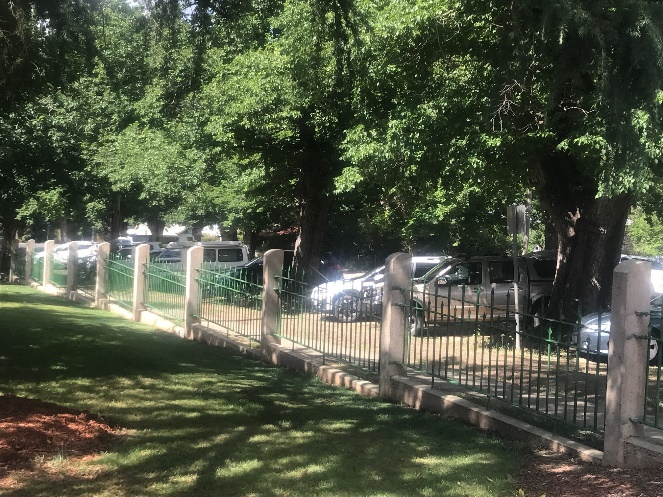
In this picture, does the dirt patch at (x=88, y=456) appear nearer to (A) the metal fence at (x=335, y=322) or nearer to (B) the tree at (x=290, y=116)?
(A) the metal fence at (x=335, y=322)

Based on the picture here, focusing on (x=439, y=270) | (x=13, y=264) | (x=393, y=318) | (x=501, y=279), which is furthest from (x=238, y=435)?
(x=13, y=264)

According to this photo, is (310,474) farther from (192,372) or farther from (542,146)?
(542,146)

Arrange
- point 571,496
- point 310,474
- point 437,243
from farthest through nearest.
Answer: point 437,243 < point 310,474 < point 571,496

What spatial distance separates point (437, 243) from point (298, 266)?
1139 cm

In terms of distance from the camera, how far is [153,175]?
87.6 ft

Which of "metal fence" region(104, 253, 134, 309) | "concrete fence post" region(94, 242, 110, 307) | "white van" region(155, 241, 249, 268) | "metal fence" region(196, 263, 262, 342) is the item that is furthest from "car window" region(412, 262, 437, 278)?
"white van" region(155, 241, 249, 268)

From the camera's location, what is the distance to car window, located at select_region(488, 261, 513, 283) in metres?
16.8

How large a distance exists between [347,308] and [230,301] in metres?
3.65

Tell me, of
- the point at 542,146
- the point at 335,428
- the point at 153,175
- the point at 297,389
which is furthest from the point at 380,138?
the point at 153,175

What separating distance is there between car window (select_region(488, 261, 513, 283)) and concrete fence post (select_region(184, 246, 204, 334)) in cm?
660

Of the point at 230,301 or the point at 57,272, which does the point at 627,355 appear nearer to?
the point at 230,301

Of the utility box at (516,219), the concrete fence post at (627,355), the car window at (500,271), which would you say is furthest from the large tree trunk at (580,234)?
the concrete fence post at (627,355)

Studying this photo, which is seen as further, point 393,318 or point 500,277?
point 500,277

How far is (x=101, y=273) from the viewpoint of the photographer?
19.7 m
